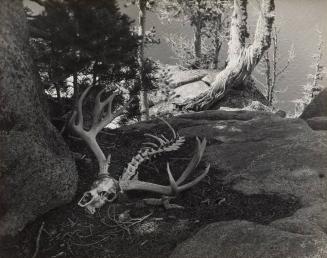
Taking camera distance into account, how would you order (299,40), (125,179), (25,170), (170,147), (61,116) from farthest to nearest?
(299,40) → (61,116) → (170,147) → (125,179) → (25,170)

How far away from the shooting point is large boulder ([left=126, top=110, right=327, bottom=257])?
369 centimetres

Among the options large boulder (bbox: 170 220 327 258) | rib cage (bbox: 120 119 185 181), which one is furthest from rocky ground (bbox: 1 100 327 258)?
rib cage (bbox: 120 119 185 181)

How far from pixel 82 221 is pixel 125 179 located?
67 centimetres

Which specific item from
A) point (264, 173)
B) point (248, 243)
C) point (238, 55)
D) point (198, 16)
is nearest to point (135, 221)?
point (248, 243)

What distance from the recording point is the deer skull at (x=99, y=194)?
15.0 feet

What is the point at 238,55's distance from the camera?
13109mm

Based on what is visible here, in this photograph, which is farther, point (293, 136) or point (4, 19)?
point (293, 136)

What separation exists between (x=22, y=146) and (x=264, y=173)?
2795mm

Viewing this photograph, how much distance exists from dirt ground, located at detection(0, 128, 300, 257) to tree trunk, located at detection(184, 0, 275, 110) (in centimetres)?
747

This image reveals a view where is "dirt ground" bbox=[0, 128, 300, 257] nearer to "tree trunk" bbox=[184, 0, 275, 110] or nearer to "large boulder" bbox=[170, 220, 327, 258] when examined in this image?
"large boulder" bbox=[170, 220, 327, 258]

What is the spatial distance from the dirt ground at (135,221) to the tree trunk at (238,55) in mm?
7466

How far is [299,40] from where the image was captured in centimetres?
3133

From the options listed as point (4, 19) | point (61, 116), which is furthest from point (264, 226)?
point (61, 116)

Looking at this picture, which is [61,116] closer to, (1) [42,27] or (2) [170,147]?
(1) [42,27]
